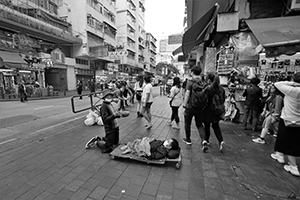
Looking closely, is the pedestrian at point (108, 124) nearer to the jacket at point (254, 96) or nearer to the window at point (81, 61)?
the jacket at point (254, 96)

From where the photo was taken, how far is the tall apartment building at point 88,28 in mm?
23094

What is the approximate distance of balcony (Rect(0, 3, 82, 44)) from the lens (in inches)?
580

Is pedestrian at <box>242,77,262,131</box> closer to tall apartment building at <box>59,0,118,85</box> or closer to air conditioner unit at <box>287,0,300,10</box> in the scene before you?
air conditioner unit at <box>287,0,300,10</box>

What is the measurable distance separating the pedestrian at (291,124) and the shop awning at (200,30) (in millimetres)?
4048

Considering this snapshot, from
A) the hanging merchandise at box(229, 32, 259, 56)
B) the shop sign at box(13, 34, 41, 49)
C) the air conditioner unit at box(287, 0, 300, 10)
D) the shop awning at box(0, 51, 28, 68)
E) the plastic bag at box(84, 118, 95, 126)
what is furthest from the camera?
the shop sign at box(13, 34, 41, 49)

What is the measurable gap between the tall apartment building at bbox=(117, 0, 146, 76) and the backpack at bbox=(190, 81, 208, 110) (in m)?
29.8

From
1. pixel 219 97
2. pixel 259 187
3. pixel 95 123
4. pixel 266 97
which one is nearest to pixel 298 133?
pixel 259 187

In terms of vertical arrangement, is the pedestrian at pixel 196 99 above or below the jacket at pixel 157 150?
above

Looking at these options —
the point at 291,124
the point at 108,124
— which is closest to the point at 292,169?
the point at 291,124

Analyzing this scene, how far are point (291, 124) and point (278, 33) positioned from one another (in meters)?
2.51

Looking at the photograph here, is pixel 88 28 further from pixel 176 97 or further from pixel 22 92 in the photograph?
pixel 176 97

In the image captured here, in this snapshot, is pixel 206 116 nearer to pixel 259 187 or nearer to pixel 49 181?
pixel 259 187

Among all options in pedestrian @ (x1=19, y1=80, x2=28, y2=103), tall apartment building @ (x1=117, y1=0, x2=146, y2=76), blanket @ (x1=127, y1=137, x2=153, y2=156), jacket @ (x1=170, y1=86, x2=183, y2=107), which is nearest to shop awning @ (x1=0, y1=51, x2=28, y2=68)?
pedestrian @ (x1=19, y1=80, x2=28, y2=103)

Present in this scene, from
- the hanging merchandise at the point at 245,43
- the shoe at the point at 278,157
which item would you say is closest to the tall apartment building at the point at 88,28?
the hanging merchandise at the point at 245,43
